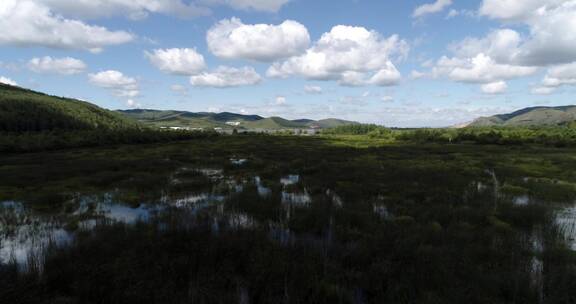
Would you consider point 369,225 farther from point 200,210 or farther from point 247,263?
point 200,210

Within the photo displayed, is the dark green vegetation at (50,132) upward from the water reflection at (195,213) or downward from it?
upward

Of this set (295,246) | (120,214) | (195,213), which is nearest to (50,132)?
(120,214)

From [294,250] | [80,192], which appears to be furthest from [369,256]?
[80,192]

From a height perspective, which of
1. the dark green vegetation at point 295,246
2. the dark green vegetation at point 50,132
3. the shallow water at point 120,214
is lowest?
the shallow water at point 120,214

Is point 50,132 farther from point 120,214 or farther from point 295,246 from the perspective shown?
point 295,246

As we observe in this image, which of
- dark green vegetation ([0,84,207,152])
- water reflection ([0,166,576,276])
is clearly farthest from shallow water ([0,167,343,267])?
dark green vegetation ([0,84,207,152])

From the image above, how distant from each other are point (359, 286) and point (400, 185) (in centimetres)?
1329

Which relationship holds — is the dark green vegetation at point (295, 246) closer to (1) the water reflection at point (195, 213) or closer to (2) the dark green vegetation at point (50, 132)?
(1) the water reflection at point (195, 213)

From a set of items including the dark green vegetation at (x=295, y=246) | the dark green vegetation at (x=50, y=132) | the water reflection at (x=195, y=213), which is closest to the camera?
the dark green vegetation at (x=295, y=246)

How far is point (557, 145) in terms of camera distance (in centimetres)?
5834

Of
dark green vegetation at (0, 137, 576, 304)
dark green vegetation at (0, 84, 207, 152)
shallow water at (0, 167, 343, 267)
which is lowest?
shallow water at (0, 167, 343, 267)

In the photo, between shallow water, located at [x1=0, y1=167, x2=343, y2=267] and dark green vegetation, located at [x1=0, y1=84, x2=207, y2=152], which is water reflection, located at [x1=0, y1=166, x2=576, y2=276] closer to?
shallow water, located at [x1=0, y1=167, x2=343, y2=267]

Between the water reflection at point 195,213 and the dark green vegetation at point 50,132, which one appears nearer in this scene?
the water reflection at point 195,213

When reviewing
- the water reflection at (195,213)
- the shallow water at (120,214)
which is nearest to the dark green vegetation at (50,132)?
the shallow water at (120,214)
